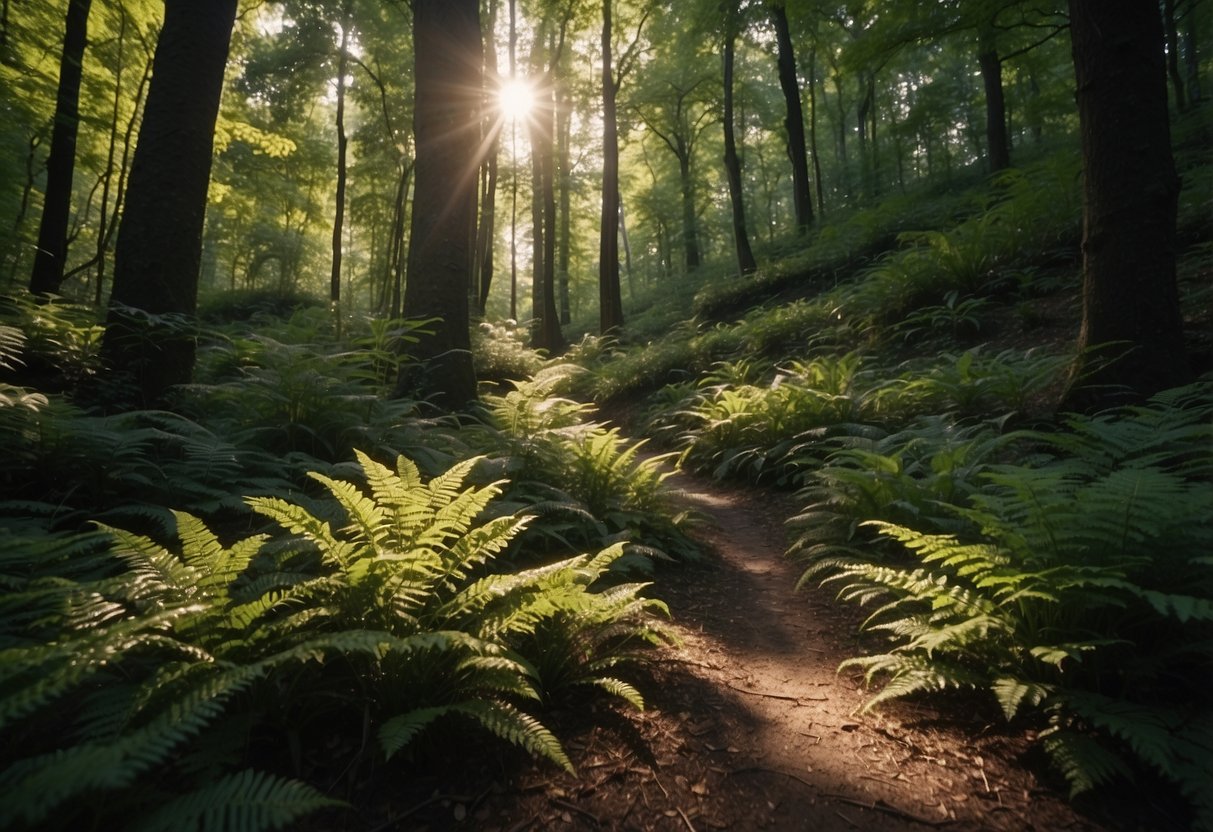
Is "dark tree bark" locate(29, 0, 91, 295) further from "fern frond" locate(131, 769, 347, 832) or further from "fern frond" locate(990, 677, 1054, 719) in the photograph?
"fern frond" locate(990, 677, 1054, 719)

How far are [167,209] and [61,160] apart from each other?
211 inches

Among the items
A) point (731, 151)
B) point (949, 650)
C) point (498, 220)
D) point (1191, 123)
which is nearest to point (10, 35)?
point (949, 650)

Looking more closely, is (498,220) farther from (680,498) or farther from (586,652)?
(586,652)

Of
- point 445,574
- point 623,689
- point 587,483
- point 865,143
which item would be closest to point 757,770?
point 623,689

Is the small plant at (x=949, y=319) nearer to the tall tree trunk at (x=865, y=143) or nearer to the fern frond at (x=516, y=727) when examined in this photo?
the fern frond at (x=516, y=727)

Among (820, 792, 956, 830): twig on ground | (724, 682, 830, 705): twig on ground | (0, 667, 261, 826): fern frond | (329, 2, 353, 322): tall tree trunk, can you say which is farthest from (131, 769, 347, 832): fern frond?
(329, 2, 353, 322): tall tree trunk

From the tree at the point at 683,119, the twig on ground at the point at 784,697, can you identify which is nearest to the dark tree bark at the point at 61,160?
the twig on ground at the point at 784,697

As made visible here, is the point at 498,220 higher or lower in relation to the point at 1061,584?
higher

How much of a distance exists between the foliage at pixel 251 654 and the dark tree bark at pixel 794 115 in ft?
60.1

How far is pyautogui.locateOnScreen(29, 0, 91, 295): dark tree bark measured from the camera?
7.06m

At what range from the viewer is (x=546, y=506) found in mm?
3404

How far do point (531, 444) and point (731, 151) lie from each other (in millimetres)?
15705

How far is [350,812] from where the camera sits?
160 cm

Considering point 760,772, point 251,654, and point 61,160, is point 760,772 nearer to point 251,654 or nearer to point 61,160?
point 251,654
